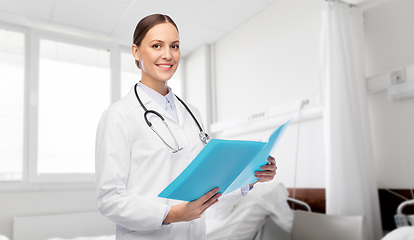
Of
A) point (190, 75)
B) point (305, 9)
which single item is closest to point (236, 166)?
point (305, 9)

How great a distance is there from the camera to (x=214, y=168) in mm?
769

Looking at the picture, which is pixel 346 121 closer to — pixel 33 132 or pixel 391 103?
pixel 391 103

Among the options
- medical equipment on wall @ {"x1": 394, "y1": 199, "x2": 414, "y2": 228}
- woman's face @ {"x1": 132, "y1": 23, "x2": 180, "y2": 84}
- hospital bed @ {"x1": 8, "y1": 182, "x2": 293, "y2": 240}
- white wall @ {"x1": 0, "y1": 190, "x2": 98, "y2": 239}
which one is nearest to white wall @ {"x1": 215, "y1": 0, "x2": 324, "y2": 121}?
hospital bed @ {"x1": 8, "y1": 182, "x2": 293, "y2": 240}

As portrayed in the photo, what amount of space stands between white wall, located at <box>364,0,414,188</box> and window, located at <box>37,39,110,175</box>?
2.73m

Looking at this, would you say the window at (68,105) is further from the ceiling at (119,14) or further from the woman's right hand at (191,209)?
the woman's right hand at (191,209)

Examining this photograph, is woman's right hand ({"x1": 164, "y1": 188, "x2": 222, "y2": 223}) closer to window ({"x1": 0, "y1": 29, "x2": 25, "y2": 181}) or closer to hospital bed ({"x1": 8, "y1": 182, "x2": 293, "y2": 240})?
hospital bed ({"x1": 8, "y1": 182, "x2": 293, "y2": 240})

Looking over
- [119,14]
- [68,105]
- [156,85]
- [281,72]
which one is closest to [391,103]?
[281,72]

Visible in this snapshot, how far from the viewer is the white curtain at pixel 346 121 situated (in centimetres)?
206

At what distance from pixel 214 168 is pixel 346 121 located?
1.58 meters

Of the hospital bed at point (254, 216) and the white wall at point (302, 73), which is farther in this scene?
the hospital bed at point (254, 216)

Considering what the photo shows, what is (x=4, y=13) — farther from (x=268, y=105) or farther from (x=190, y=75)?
(x=268, y=105)

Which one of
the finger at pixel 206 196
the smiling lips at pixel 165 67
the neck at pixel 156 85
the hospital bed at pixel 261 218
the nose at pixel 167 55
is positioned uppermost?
the nose at pixel 167 55

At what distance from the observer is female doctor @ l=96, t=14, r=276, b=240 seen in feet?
2.73

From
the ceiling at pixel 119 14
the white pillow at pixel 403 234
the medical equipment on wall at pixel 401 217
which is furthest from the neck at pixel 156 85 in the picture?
the ceiling at pixel 119 14
